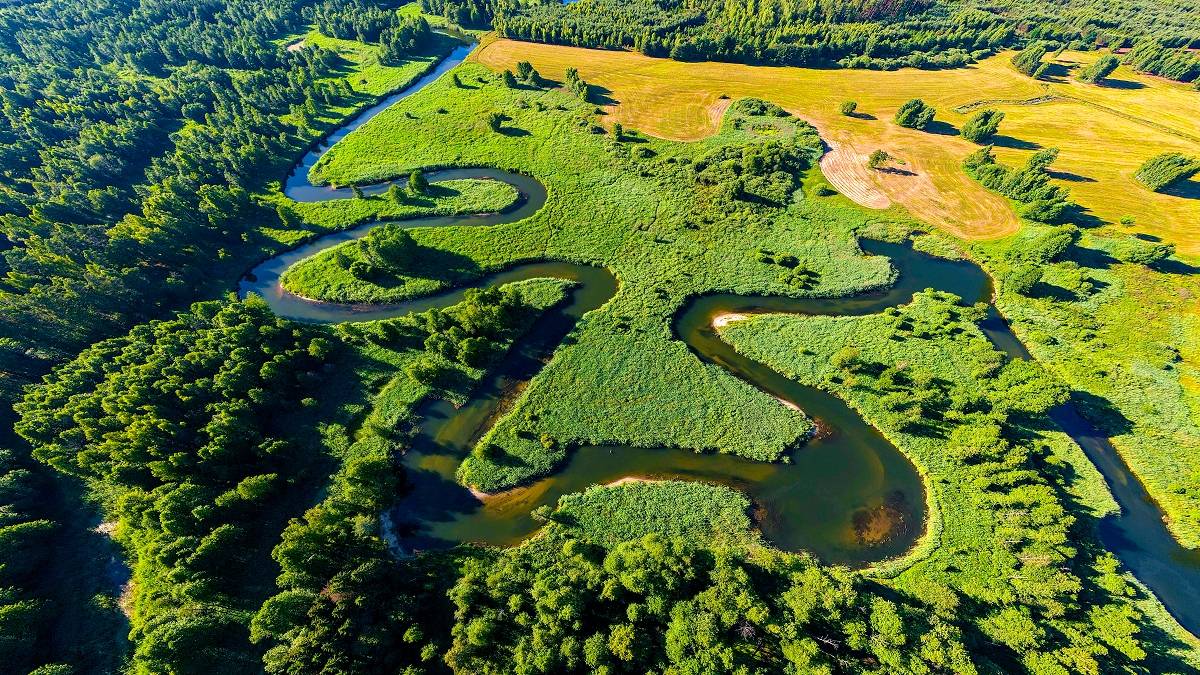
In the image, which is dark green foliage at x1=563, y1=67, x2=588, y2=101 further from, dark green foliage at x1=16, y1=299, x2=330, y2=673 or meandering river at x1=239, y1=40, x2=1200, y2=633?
dark green foliage at x1=16, y1=299, x2=330, y2=673

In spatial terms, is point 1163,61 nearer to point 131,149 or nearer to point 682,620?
point 682,620

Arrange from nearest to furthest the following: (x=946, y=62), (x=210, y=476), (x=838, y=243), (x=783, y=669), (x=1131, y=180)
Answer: (x=783, y=669) → (x=210, y=476) → (x=838, y=243) → (x=1131, y=180) → (x=946, y=62)

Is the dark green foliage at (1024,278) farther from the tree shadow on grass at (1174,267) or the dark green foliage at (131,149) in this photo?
the dark green foliage at (131,149)

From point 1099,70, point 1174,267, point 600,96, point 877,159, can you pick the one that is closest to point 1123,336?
point 1174,267

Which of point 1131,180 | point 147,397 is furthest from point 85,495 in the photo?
point 1131,180

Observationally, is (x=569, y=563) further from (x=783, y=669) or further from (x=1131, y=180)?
(x=1131, y=180)

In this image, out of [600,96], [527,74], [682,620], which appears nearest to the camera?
[682,620]
